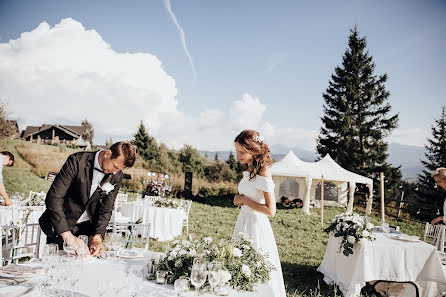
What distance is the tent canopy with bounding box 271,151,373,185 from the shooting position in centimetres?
1692

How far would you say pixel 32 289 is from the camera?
184 cm

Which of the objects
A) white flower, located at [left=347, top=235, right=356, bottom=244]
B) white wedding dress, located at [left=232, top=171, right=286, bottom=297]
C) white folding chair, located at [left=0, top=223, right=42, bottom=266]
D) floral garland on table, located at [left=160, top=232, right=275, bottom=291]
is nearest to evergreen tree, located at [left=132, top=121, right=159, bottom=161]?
white folding chair, located at [left=0, top=223, right=42, bottom=266]

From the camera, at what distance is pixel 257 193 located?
3457mm

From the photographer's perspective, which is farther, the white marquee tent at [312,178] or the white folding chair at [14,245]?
the white marquee tent at [312,178]

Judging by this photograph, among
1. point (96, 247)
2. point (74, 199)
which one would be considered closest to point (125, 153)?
point (74, 199)

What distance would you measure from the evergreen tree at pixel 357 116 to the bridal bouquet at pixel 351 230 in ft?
81.7

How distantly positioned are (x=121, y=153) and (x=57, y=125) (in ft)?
190

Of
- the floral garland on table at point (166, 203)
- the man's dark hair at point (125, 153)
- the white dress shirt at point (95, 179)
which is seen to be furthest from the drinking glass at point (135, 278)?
the floral garland on table at point (166, 203)

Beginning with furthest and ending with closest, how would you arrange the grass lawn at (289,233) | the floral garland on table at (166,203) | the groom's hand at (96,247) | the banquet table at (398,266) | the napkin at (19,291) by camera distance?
the floral garland on table at (166,203)
the grass lawn at (289,233)
the banquet table at (398,266)
the groom's hand at (96,247)
the napkin at (19,291)

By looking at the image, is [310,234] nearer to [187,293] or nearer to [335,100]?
[187,293]

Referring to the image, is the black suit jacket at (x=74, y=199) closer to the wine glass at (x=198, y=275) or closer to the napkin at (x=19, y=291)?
the napkin at (x=19, y=291)

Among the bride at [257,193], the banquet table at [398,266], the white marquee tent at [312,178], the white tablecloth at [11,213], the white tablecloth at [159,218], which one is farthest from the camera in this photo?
the white marquee tent at [312,178]

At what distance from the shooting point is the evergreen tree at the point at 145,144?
123 ft

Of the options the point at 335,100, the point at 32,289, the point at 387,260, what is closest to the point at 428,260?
the point at 387,260
